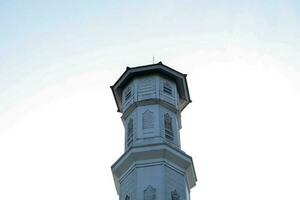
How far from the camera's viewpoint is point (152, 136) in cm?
3256

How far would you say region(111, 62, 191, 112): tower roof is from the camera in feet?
122

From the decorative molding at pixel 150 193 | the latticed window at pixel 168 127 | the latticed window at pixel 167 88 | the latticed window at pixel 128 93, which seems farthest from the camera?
the latticed window at pixel 128 93

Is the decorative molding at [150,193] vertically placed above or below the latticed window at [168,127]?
below

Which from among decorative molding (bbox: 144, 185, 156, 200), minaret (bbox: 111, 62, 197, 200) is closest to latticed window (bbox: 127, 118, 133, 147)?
minaret (bbox: 111, 62, 197, 200)

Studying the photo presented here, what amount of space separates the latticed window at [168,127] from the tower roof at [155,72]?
4014 millimetres

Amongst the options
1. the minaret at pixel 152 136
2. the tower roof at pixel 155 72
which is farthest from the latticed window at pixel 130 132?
the tower roof at pixel 155 72

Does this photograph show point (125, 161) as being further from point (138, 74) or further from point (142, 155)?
point (138, 74)

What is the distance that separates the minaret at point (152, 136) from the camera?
30.2 metres

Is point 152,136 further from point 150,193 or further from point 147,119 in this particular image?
point 150,193

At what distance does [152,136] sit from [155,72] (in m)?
6.22

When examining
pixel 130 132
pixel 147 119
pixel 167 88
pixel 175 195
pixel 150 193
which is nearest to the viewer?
pixel 150 193

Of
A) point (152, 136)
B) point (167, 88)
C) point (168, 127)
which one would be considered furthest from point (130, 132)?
point (167, 88)

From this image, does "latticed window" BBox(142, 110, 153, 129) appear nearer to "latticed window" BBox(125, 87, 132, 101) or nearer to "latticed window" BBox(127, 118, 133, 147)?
"latticed window" BBox(127, 118, 133, 147)

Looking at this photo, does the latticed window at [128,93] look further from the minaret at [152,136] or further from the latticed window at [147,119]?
the latticed window at [147,119]
